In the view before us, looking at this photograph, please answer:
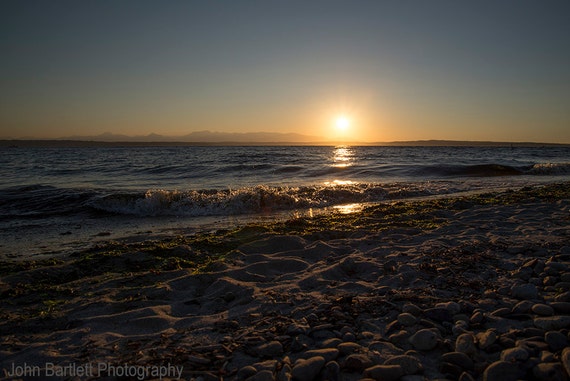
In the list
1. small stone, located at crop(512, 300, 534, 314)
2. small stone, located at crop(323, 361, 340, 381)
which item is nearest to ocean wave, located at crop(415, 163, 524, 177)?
small stone, located at crop(512, 300, 534, 314)

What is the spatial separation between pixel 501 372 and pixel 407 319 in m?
0.90

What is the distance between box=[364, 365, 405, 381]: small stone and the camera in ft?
7.77

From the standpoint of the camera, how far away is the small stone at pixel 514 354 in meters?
2.47

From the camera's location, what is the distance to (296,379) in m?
2.42

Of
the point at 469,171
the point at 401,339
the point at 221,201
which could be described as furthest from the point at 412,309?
the point at 469,171

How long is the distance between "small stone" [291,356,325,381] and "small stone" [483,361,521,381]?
116 cm

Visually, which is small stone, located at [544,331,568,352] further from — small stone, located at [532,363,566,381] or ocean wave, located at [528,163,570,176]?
ocean wave, located at [528,163,570,176]

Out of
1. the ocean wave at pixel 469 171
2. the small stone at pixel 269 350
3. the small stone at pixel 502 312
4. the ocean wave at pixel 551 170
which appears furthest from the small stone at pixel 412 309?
the ocean wave at pixel 551 170

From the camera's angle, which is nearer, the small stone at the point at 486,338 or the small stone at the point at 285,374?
the small stone at the point at 285,374

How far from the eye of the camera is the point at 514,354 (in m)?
2.50

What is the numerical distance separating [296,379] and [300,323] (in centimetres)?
86

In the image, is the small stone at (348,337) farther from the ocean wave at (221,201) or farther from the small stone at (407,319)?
the ocean wave at (221,201)

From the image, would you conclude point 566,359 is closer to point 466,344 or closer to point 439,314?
point 466,344

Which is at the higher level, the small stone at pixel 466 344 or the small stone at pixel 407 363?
the small stone at pixel 466 344
